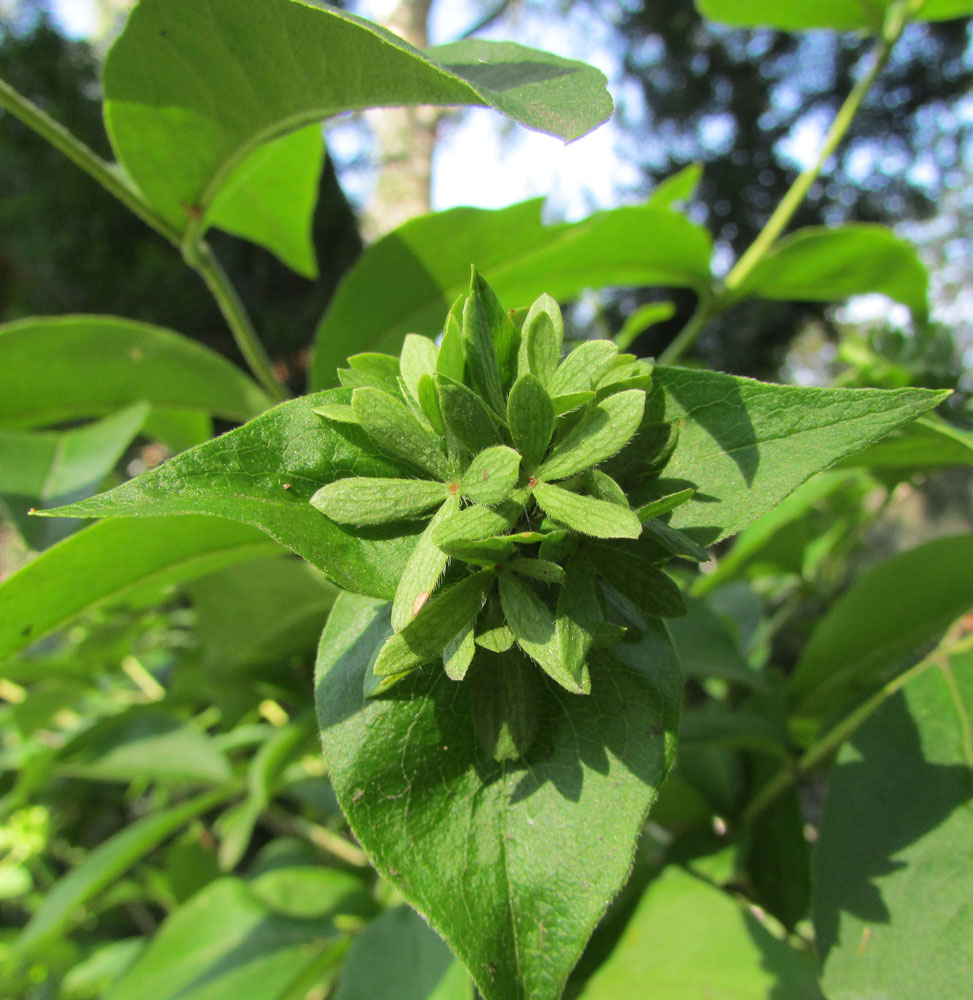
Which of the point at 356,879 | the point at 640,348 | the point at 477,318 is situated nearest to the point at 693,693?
the point at 356,879

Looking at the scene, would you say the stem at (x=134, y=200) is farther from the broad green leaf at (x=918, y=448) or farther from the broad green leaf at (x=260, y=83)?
the broad green leaf at (x=918, y=448)

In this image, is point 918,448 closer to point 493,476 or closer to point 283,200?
point 493,476

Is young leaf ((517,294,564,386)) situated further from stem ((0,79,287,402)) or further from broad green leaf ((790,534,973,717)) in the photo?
broad green leaf ((790,534,973,717))

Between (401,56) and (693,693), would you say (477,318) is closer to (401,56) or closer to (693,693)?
(401,56)

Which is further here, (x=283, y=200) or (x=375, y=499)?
(x=283, y=200)

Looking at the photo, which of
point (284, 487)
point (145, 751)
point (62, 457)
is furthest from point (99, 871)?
point (284, 487)

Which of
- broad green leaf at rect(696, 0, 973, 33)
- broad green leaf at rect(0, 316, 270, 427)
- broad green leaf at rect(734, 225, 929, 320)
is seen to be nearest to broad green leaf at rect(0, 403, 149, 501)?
broad green leaf at rect(0, 316, 270, 427)
